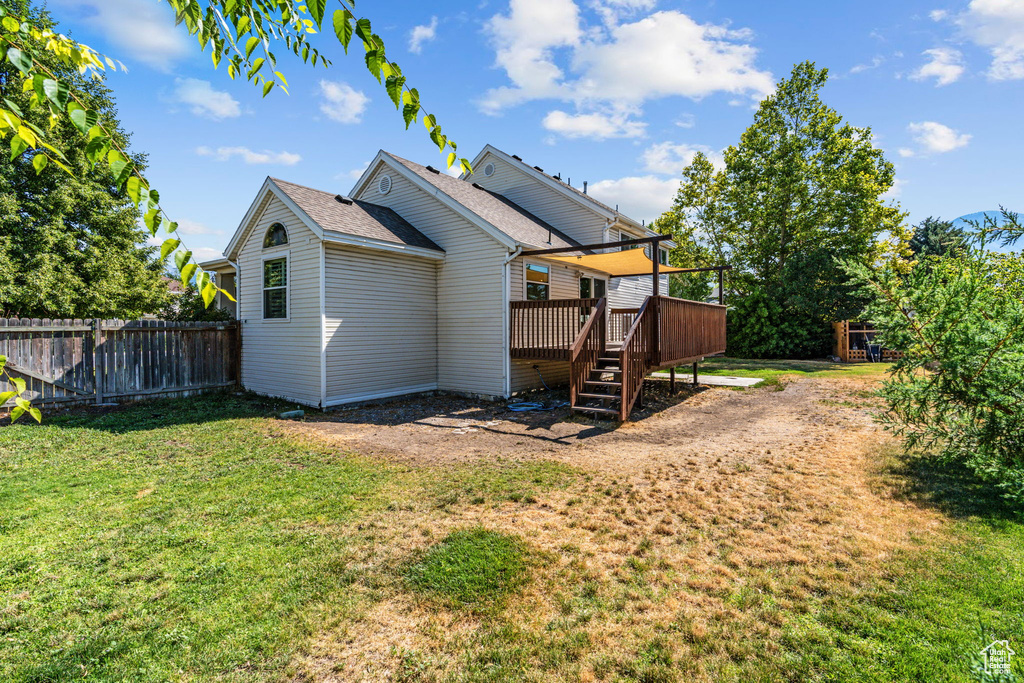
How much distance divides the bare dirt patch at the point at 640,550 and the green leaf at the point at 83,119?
2608 mm

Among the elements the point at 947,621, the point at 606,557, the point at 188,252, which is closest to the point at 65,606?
the point at 188,252

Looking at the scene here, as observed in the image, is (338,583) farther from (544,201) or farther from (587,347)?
(544,201)

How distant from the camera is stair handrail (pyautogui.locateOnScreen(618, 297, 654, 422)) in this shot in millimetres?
8219

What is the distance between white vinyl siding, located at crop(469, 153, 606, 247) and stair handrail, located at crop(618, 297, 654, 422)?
5.75 metres

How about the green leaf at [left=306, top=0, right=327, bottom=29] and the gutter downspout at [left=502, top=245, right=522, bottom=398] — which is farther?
the gutter downspout at [left=502, top=245, right=522, bottom=398]

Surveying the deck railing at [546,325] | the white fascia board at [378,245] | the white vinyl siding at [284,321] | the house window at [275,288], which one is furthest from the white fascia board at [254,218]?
the deck railing at [546,325]

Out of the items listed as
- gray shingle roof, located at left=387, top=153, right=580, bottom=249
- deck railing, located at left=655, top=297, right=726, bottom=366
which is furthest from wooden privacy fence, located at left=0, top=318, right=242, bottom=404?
deck railing, located at left=655, top=297, right=726, bottom=366

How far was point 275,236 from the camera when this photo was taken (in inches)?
422

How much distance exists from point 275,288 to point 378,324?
8.57 feet

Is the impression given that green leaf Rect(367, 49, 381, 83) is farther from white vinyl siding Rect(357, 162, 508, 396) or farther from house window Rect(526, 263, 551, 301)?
house window Rect(526, 263, 551, 301)

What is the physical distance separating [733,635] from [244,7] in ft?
12.6

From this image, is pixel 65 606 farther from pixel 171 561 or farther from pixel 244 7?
pixel 244 7

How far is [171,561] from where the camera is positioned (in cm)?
347

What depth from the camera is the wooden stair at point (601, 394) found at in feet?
27.9
